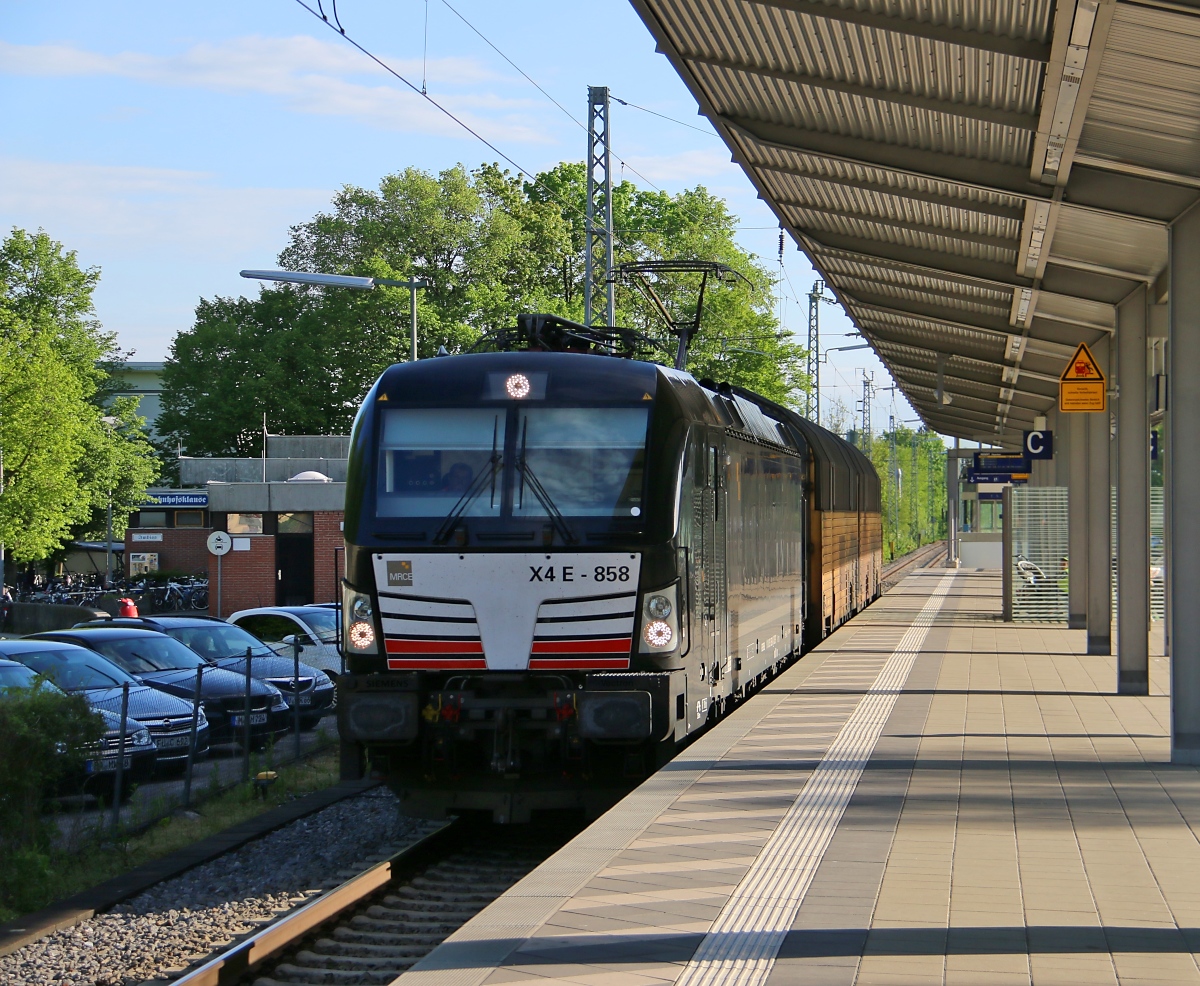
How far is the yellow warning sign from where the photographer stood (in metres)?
16.9

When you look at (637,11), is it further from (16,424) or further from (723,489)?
(16,424)

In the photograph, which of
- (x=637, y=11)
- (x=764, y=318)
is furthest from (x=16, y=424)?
(x=637, y=11)

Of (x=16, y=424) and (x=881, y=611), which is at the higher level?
(x=16, y=424)

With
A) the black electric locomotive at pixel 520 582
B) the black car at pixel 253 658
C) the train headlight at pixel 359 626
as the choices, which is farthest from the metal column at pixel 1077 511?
the train headlight at pixel 359 626

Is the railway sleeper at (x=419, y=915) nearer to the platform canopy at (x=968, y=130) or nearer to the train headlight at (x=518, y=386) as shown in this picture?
the train headlight at (x=518, y=386)

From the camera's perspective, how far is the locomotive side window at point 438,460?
998cm

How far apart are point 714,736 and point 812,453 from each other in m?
10.4

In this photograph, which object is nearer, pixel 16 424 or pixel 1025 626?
pixel 1025 626

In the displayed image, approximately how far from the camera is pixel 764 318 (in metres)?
48.9

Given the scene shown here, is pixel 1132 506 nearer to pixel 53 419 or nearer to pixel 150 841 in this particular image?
pixel 150 841

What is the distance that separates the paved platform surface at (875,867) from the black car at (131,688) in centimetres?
548

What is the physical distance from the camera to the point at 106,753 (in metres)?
11.9

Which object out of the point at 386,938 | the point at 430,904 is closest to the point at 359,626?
the point at 430,904

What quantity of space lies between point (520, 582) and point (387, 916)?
227cm
